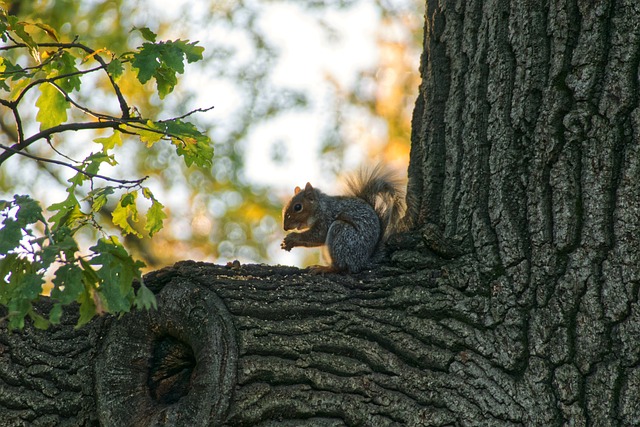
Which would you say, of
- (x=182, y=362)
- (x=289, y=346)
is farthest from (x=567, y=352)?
(x=182, y=362)

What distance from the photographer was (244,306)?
→ 119 inches

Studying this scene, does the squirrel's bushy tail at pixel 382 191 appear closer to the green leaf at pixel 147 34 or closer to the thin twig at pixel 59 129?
the green leaf at pixel 147 34

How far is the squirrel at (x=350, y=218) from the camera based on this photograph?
404cm

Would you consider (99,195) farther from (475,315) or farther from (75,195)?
(475,315)

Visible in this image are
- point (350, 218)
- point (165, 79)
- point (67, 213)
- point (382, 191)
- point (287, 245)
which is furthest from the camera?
point (287, 245)

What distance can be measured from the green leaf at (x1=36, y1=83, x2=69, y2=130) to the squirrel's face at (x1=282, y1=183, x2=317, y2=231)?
2.20 m

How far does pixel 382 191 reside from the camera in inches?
186

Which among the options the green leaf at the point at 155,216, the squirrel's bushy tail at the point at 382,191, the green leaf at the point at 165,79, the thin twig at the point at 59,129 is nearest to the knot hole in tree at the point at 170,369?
the green leaf at the point at 155,216

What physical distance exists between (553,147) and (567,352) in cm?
80

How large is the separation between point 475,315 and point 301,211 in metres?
2.46

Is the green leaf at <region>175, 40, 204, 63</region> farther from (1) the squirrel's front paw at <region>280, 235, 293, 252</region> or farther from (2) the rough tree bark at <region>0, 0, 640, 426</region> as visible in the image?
(1) the squirrel's front paw at <region>280, 235, 293, 252</region>

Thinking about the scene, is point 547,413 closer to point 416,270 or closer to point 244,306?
point 416,270

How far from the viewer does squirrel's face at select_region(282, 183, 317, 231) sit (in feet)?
17.1

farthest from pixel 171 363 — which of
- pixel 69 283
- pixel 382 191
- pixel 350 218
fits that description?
pixel 382 191
